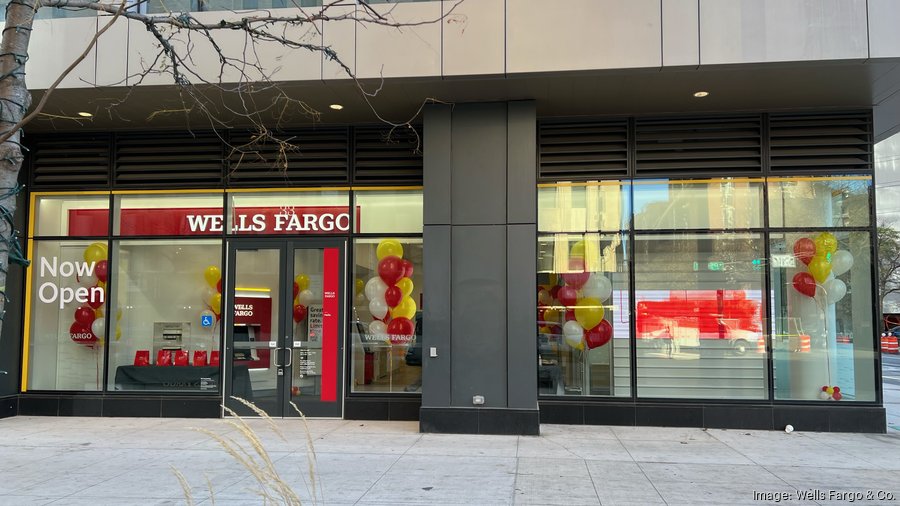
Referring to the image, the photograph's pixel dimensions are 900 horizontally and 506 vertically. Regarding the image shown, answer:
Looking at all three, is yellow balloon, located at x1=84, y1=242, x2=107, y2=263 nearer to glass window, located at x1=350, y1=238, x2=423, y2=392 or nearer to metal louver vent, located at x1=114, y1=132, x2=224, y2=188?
metal louver vent, located at x1=114, y1=132, x2=224, y2=188

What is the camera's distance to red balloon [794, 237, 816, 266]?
918 cm

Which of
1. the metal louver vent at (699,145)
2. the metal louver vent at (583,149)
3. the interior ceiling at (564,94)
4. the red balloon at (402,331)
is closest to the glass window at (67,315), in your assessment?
the interior ceiling at (564,94)

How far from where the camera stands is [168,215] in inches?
396

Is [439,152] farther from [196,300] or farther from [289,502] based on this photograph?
[289,502]

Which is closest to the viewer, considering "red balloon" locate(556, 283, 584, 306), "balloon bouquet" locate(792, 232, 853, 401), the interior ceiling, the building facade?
the interior ceiling

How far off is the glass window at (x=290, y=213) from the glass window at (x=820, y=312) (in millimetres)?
6441

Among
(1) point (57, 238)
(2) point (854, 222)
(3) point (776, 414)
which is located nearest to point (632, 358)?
(3) point (776, 414)

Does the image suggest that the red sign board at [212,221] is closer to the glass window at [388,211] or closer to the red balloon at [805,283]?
the glass window at [388,211]

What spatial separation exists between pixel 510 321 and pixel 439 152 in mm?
2515

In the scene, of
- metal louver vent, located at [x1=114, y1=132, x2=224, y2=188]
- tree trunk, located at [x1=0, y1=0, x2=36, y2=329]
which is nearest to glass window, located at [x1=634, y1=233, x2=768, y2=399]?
metal louver vent, located at [x1=114, y1=132, x2=224, y2=188]

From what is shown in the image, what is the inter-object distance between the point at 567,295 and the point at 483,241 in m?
1.79

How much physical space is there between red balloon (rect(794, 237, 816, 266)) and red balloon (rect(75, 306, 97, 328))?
35.7 feet

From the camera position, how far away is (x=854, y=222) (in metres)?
9.03

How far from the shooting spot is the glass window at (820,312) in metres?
8.96
